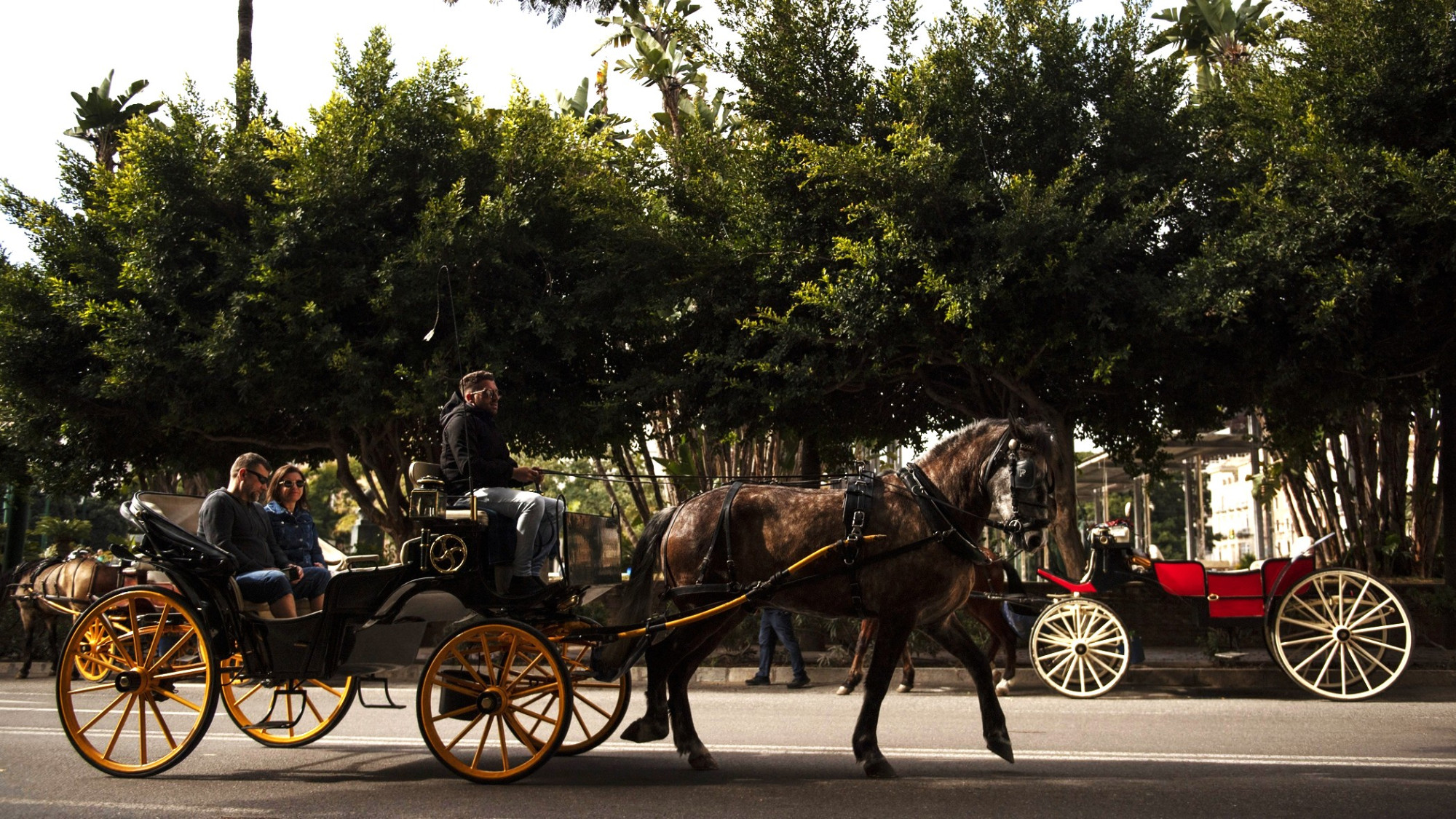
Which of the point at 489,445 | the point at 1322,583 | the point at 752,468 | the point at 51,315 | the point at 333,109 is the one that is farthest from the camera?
the point at 752,468

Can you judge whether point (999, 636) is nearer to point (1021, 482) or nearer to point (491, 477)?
point (1021, 482)

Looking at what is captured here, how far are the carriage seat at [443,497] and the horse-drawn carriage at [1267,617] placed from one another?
691 cm

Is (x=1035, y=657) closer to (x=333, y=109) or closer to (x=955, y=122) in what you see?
(x=955, y=122)

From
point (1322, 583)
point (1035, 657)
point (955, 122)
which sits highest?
point (955, 122)

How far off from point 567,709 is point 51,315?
1433 centimetres

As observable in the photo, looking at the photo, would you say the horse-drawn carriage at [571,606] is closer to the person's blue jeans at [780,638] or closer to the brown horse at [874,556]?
the brown horse at [874,556]

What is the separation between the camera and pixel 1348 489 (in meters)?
19.2

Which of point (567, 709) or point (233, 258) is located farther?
point (233, 258)

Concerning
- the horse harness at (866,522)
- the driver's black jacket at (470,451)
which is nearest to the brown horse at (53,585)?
the driver's black jacket at (470,451)

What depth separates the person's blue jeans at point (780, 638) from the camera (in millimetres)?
13266

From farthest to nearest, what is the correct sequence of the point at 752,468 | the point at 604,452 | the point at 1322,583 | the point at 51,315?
1. the point at 752,468
2. the point at 604,452
3. the point at 51,315
4. the point at 1322,583

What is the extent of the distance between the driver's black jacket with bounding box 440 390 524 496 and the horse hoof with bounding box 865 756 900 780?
281 centimetres

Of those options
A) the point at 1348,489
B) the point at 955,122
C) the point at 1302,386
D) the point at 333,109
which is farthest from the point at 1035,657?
the point at 333,109

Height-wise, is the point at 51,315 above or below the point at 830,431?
above
